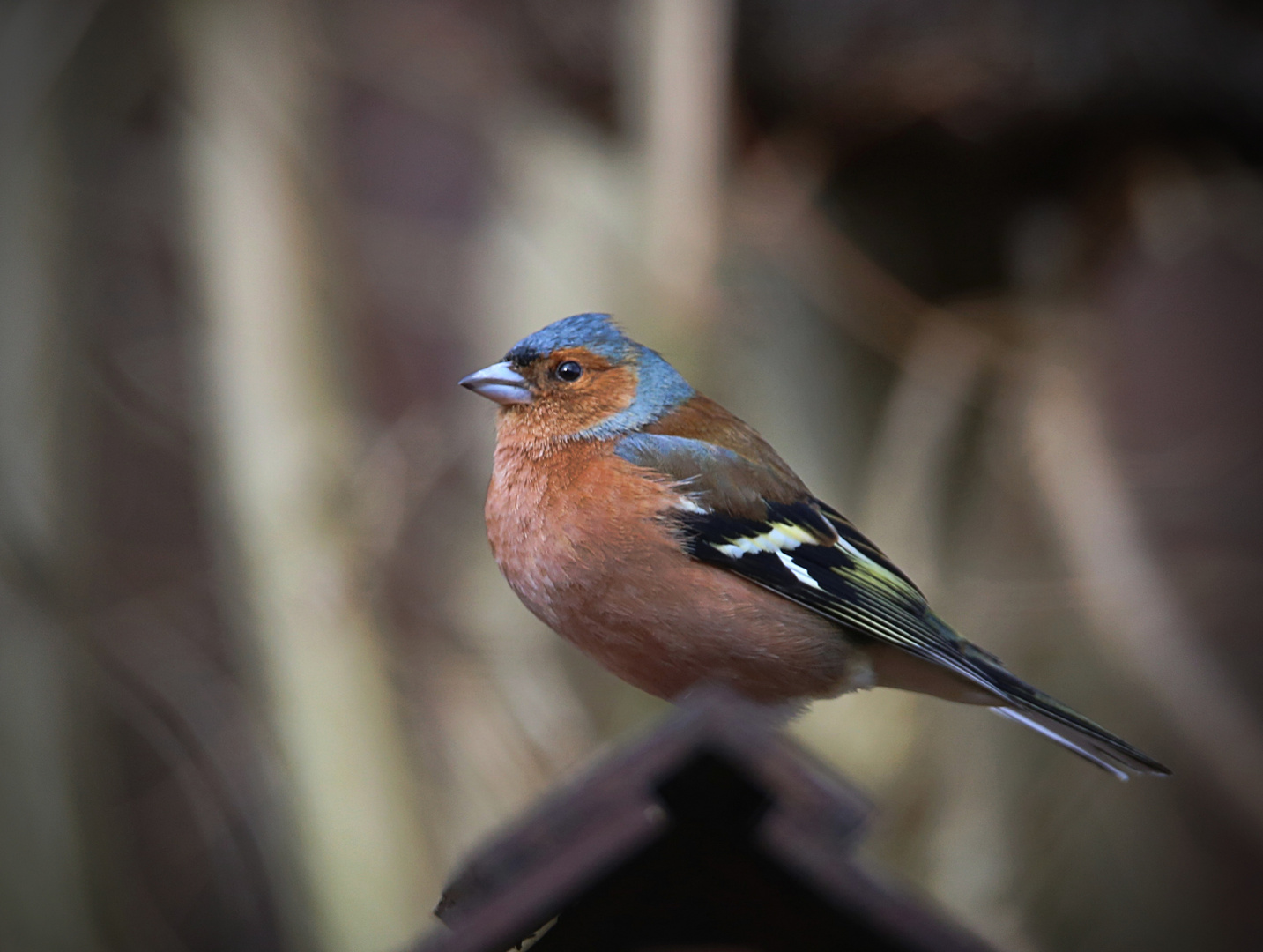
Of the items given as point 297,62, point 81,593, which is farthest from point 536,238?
point 81,593

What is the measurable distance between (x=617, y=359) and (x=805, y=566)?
0.53 meters

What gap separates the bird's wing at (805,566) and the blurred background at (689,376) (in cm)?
159

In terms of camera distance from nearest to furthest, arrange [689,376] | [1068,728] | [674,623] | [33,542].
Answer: [674,623] < [1068,728] < [689,376] < [33,542]

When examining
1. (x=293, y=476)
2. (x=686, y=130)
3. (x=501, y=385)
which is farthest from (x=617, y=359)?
(x=293, y=476)

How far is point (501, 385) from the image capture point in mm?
1831

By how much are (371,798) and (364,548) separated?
0.92m

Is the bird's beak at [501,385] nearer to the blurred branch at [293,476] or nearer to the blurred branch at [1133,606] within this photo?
the blurred branch at [293,476]

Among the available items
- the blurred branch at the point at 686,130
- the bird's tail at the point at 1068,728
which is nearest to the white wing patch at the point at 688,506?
the bird's tail at the point at 1068,728

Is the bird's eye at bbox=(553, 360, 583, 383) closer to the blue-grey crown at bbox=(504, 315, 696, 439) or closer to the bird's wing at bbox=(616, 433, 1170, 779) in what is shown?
the blue-grey crown at bbox=(504, 315, 696, 439)

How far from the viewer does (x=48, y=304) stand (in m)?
4.05

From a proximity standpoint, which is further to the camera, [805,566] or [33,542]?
[33,542]

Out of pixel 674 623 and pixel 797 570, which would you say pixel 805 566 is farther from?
pixel 674 623

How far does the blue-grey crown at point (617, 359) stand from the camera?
6.17 feet

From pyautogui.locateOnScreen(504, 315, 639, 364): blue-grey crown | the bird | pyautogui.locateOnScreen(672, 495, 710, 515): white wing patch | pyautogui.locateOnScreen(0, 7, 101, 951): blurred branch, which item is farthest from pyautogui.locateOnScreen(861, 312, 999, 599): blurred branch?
pyautogui.locateOnScreen(0, 7, 101, 951): blurred branch
